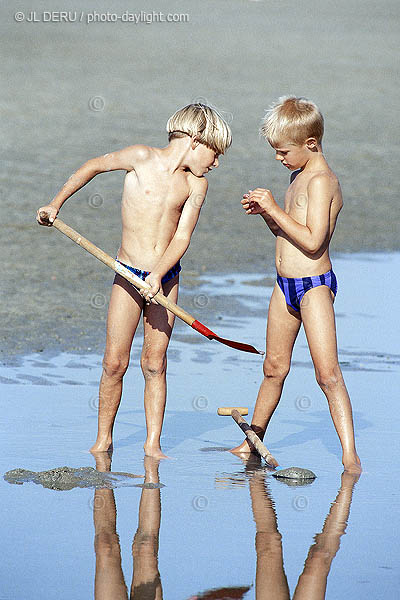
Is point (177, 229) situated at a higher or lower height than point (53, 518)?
higher

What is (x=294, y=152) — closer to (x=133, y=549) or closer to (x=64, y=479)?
(x=64, y=479)

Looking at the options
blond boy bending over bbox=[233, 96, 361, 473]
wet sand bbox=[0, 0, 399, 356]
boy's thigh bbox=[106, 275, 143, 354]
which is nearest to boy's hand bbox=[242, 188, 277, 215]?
blond boy bending over bbox=[233, 96, 361, 473]

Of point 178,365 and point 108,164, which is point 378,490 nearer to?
point 108,164

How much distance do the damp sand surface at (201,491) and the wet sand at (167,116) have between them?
1131 millimetres

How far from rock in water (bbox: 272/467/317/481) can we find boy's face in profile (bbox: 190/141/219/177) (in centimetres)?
138

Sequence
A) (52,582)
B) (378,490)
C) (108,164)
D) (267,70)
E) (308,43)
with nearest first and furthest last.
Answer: (52,582) → (378,490) → (108,164) → (267,70) → (308,43)

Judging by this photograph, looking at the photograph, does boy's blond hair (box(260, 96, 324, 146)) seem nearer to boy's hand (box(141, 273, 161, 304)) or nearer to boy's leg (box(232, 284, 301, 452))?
boy's leg (box(232, 284, 301, 452))

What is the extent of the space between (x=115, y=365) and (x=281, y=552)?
5.26ft

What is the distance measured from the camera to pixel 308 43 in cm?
2528

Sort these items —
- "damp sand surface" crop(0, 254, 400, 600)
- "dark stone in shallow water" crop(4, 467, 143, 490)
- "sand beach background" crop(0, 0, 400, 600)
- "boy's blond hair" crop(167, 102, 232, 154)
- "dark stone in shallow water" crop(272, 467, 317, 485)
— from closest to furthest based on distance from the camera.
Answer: "damp sand surface" crop(0, 254, 400, 600) < "sand beach background" crop(0, 0, 400, 600) < "dark stone in shallow water" crop(4, 467, 143, 490) < "dark stone in shallow water" crop(272, 467, 317, 485) < "boy's blond hair" crop(167, 102, 232, 154)

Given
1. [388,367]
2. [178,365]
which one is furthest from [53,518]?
[388,367]

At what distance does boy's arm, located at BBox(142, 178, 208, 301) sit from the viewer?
494cm

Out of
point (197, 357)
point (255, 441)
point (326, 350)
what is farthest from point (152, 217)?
point (197, 357)

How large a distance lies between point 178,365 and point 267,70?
16.3m
